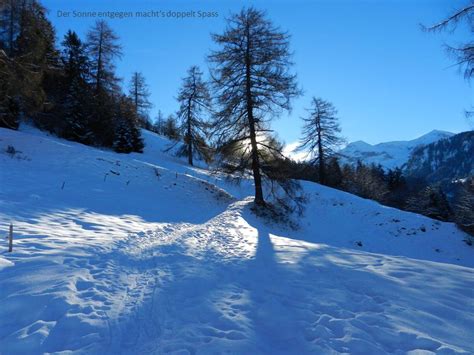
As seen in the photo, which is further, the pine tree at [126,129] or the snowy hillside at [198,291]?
the pine tree at [126,129]

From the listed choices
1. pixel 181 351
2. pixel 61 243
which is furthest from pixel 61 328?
pixel 61 243

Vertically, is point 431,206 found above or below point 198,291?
above

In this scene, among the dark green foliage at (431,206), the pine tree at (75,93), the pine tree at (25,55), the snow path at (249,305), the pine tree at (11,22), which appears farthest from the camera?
the dark green foliage at (431,206)

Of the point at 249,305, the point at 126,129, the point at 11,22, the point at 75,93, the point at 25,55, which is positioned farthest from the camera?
the point at 126,129

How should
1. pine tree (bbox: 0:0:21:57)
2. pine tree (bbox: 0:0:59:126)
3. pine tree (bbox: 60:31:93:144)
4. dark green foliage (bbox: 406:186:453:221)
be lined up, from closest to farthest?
pine tree (bbox: 0:0:59:126) → pine tree (bbox: 0:0:21:57) → pine tree (bbox: 60:31:93:144) → dark green foliage (bbox: 406:186:453:221)

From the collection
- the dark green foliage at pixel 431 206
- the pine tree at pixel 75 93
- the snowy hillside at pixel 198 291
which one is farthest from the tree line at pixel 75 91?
the dark green foliage at pixel 431 206

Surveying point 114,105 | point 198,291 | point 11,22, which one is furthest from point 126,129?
point 198,291

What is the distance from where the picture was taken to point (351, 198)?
21.2m

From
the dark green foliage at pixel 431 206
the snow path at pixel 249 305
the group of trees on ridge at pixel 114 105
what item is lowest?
the snow path at pixel 249 305

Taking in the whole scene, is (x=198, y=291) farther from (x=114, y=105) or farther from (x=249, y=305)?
(x=114, y=105)

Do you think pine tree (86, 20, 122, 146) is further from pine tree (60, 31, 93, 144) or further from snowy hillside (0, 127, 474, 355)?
snowy hillside (0, 127, 474, 355)

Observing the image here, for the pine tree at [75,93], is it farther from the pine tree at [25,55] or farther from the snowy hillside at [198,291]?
the snowy hillside at [198,291]

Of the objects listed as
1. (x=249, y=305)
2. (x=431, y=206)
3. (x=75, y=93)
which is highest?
(x=75, y=93)

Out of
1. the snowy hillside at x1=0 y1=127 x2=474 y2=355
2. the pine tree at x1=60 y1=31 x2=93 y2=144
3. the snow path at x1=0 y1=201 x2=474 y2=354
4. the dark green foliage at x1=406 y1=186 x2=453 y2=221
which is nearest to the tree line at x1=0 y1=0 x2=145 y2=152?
the pine tree at x1=60 y1=31 x2=93 y2=144
